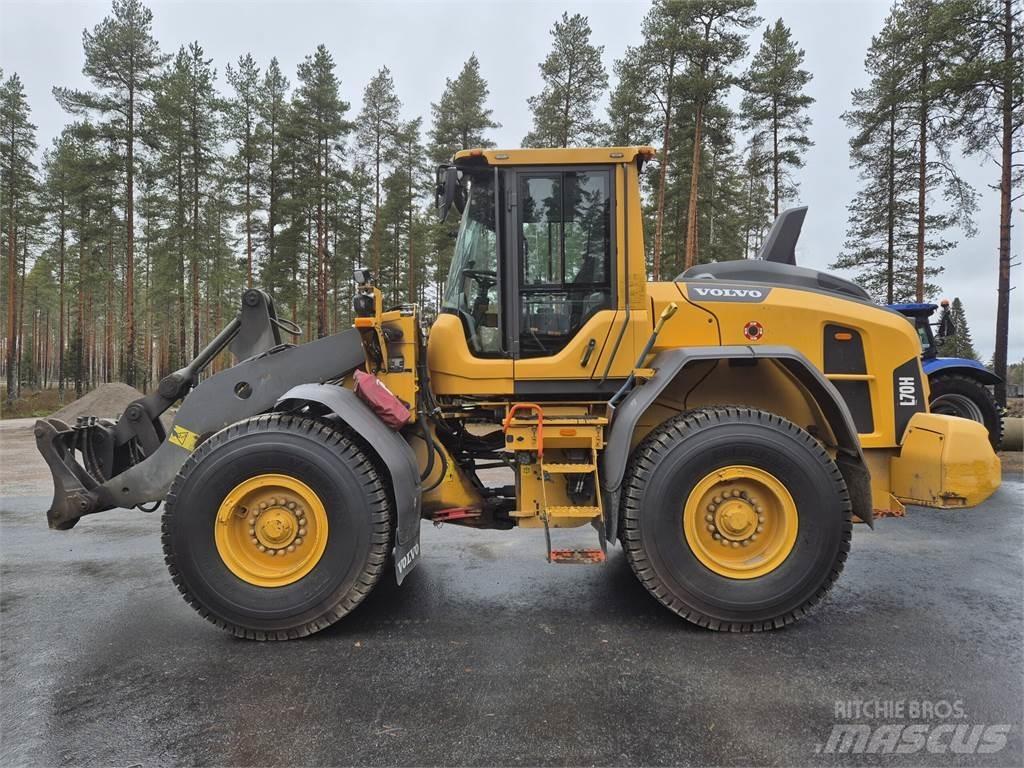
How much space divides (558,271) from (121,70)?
26.8 metres

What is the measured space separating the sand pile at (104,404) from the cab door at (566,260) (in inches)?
670

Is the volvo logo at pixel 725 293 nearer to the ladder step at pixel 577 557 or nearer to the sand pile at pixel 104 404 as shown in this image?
the ladder step at pixel 577 557

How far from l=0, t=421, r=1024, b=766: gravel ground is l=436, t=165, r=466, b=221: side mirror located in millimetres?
2621

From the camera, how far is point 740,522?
324cm

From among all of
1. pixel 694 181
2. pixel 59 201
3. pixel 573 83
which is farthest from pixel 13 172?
pixel 694 181

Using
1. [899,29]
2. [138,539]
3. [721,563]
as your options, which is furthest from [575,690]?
[899,29]

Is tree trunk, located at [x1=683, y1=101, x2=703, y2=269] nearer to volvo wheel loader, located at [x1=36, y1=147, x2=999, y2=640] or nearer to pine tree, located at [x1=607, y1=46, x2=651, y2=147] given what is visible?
pine tree, located at [x1=607, y1=46, x2=651, y2=147]

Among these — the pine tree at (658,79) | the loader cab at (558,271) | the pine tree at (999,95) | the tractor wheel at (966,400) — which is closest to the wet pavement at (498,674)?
the loader cab at (558,271)

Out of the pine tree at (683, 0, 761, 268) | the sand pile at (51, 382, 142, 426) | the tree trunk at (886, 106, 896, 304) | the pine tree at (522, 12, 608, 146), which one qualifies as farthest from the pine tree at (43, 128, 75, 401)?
the tree trunk at (886, 106, 896, 304)

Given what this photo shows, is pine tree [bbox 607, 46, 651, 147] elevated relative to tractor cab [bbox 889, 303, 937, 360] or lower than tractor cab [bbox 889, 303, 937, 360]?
elevated

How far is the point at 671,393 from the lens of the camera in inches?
152

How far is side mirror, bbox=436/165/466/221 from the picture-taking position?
3518mm

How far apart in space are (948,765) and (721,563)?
4.23 ft

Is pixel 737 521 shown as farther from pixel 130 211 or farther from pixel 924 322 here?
pixel 130 211
